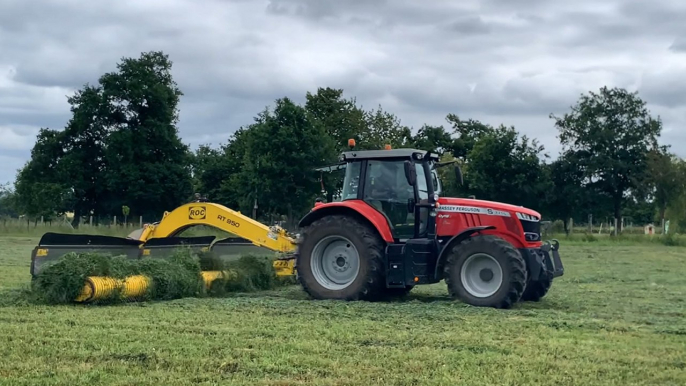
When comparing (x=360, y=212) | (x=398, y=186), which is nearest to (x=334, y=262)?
(x=360, y=212)

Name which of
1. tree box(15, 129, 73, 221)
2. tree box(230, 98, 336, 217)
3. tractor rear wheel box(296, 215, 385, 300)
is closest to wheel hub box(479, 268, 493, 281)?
tractor rear wheel box(296, 215, 385, 300)

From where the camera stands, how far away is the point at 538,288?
464 inches

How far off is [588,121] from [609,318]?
56676 mm

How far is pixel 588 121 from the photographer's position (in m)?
63.7

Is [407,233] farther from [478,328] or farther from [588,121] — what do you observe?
[588,121]

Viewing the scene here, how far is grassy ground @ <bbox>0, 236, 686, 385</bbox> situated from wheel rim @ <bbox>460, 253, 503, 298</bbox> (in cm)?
42

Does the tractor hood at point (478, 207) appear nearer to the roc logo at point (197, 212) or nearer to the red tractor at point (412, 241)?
the red tractor at point (412, 241)

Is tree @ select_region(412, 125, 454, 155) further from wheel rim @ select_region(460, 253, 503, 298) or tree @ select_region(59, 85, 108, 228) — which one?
wheel rim @ select_region(460, 253, 503, 298)

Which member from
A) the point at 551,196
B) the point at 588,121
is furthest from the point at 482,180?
the point at 588,121

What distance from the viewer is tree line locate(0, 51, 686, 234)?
47.7 m

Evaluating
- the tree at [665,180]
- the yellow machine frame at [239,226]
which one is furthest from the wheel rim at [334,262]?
the tree at [665,180]

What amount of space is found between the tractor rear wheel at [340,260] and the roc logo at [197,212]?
1.86 m

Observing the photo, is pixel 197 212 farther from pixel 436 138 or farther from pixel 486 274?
pixel 436 138

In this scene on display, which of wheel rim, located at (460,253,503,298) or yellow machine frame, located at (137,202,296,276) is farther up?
yellow machine frame, located at (137,202,296,276)
